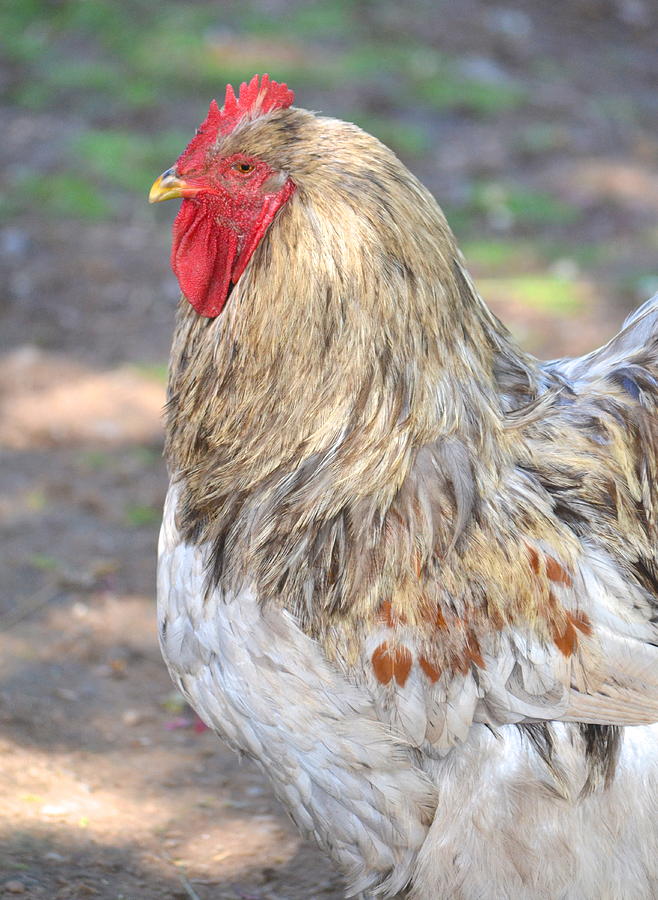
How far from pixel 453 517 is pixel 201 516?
2.17 ft

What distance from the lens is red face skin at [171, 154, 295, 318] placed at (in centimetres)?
262

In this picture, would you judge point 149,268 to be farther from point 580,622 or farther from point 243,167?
point 580,622

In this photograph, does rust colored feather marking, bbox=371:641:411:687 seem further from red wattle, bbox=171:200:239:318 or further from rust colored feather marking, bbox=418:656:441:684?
red wattle, bbox=171:200:239:318

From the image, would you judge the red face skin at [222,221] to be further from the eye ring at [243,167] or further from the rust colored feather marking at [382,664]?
the rust colored feather marking at [382,664]

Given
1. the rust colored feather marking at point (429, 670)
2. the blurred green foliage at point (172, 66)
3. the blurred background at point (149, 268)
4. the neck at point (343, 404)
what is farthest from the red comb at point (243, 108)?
the blurred green foliage at point (172, 66)

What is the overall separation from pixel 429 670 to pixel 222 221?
3.82 ft

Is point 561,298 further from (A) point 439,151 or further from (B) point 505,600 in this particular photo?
(B) point 505,600

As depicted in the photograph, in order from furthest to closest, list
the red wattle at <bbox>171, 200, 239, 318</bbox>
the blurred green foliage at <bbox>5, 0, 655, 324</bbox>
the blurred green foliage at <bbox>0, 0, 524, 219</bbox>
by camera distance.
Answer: the blurred green foliage at <bbox>0, 0, 524, 219</bbox> < the blurred green foliage at <bbox>5, 0, 655, 324</bbox> < the red wattle at <bbox>171, 200, 239, 318</bbox>

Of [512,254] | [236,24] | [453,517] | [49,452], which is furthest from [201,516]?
[236,24]

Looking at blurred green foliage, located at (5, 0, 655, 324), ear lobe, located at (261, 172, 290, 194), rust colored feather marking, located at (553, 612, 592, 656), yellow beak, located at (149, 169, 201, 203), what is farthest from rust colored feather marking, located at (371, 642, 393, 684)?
blurred green foliage, located at (5, 0, 655, 324)

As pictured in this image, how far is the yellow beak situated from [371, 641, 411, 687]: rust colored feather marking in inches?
46.2

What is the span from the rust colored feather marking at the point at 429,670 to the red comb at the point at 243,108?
1.31 metres

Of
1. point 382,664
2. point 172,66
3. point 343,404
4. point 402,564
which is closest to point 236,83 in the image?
point 172,66

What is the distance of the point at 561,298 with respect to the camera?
662 centimetres
